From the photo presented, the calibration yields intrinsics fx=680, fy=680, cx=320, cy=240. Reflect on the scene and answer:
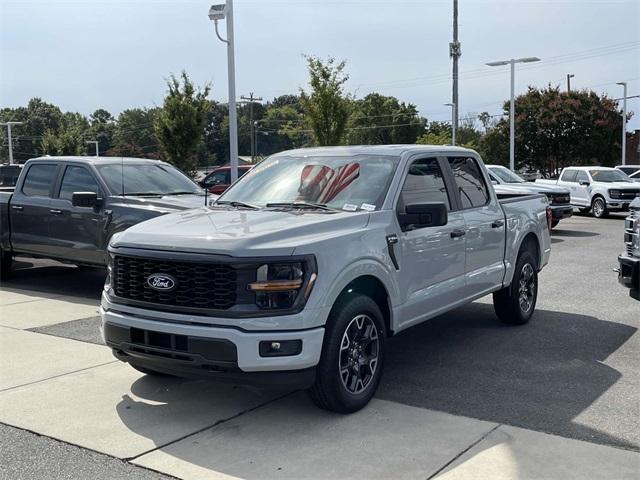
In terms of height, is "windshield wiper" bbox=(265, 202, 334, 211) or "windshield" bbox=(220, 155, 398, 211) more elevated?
"windshield" bbox=(220, 155, 398, 211)

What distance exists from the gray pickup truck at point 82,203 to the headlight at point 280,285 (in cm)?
463

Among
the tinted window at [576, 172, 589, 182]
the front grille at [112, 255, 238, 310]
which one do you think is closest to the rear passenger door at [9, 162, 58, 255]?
the front grille at [112, 255, 238, 310]

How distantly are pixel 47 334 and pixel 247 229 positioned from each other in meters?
3.64

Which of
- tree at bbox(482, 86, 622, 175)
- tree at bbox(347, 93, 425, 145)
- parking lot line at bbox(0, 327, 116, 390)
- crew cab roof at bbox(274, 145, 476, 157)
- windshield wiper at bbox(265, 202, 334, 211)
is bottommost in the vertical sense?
parking lot line at bbox(0, 327, 116, 390)

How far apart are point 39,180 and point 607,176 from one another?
1966 centimetres

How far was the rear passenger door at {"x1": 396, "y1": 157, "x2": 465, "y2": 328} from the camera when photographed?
5.45m

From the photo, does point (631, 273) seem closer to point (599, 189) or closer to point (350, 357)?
point (350, 357)

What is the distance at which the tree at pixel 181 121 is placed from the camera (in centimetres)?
2370

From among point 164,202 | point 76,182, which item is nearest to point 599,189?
point 164,202

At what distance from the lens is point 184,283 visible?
4527 millimetres

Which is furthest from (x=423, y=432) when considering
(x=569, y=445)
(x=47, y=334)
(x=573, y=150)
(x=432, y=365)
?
(x=573, y=150)

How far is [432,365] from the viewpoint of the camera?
6051mm

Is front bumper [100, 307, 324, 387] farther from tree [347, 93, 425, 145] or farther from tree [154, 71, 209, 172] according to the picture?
tree [347, 93, 425, 145]

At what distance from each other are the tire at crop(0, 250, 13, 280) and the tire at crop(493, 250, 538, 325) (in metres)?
7.57
